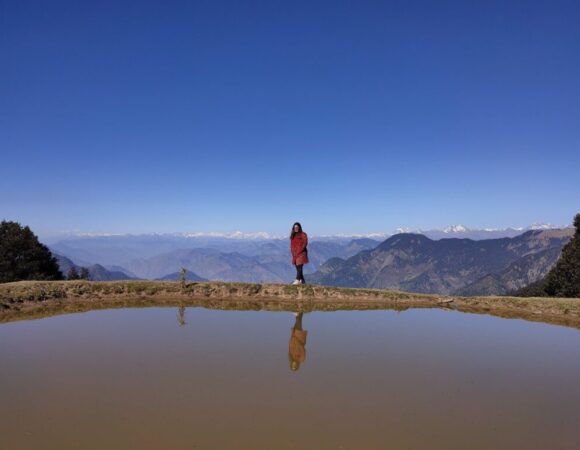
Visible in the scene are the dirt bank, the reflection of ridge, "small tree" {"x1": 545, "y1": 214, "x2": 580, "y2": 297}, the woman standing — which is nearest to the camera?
the reflection of ridge

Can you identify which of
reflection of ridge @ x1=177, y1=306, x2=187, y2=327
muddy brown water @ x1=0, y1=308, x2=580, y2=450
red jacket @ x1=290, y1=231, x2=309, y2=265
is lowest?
muddy brown water @ x1=0, y1=308, x2=580, y2=450

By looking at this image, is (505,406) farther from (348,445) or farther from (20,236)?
(20,236)

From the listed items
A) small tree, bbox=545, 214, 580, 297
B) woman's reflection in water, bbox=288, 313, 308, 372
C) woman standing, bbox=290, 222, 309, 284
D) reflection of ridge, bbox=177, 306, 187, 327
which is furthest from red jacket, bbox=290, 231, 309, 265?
small tree, bbox=545, 214, 580, 297

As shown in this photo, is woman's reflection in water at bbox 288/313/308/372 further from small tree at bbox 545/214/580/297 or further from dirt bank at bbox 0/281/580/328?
small tree at bbox 545/214/580/297

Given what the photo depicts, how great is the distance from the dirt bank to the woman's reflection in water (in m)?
5.24

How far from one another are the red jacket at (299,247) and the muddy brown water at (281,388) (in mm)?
9067

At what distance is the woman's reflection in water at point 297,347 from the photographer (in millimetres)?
10741

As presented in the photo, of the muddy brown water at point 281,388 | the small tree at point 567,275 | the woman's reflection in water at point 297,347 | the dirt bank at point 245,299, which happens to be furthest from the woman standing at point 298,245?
the small tree at point 567,275

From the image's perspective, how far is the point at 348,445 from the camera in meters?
6.52

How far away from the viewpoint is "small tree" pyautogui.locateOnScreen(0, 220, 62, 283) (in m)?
44.2

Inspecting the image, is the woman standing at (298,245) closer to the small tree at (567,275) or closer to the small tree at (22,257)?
the small tree at (567,275)

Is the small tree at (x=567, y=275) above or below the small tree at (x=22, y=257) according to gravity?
below

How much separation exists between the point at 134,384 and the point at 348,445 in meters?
5.13

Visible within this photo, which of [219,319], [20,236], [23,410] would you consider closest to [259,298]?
[219,319]
